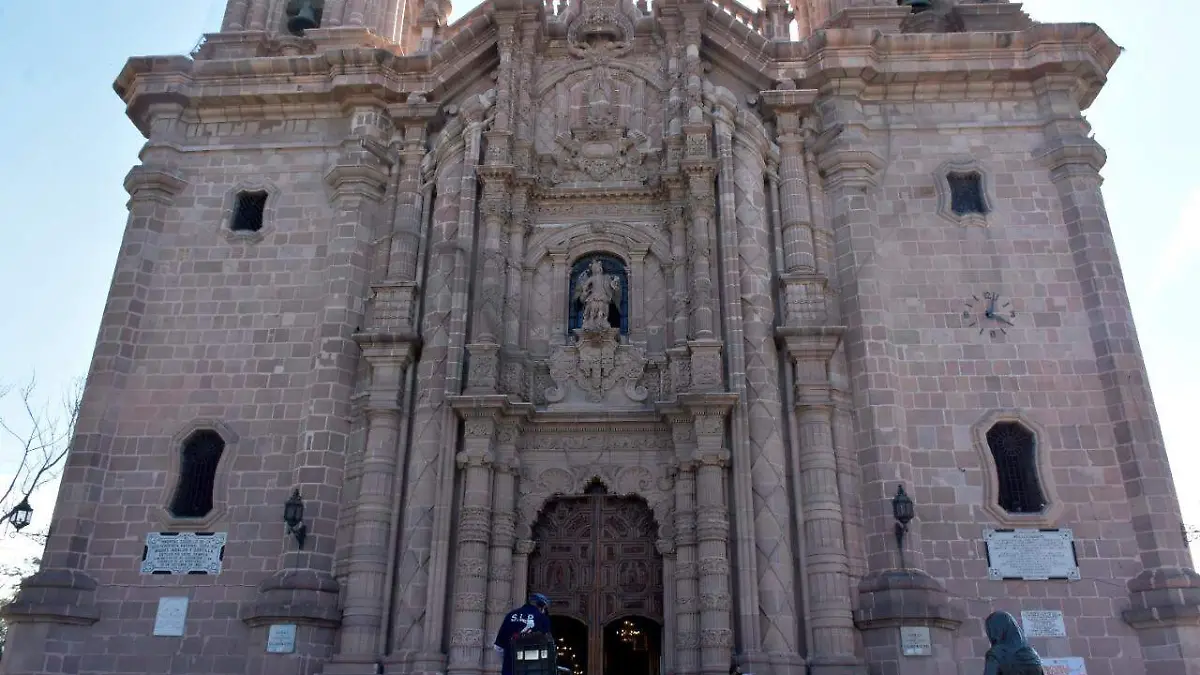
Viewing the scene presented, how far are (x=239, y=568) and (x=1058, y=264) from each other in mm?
15936

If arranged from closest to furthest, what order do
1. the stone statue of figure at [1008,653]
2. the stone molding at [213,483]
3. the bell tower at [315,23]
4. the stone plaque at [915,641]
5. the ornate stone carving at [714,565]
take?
the stone statue of figure at [1008,653] < the stone plaque at [915,641] < the ornate stone carving at [714,565] < the stone molding at [213,483] < the bell tower at [315,23]

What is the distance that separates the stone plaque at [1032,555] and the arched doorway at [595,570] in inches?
220

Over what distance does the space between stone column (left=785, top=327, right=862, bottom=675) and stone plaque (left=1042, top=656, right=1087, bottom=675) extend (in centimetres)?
308

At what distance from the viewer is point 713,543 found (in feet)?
50.6

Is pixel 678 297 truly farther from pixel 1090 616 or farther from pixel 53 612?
pixel 53 612

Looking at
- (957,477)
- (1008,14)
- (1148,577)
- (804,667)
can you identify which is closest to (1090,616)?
(1148,577)

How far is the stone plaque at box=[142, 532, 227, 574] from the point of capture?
54.2 ft

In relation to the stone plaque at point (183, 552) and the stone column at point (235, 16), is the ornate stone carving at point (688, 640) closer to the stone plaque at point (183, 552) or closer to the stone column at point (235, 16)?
the stone plaque at point (183, 552)

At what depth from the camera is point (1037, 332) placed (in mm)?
17469

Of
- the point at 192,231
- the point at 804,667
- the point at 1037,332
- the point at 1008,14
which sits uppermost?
the point at 1008,14

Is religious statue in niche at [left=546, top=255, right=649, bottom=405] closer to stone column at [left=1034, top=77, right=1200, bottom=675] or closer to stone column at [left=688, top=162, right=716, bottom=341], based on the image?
stone column at [left=688, top=162, right=716, bottom=341]

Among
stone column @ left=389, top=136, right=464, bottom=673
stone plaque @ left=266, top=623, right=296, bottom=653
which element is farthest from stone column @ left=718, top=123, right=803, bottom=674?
stone plaque @ left=266, top=623, right=296, bottom=653

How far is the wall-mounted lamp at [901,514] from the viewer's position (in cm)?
1535

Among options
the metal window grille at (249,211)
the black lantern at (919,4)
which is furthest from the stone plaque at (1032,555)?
the metal window grille at (249,211)
